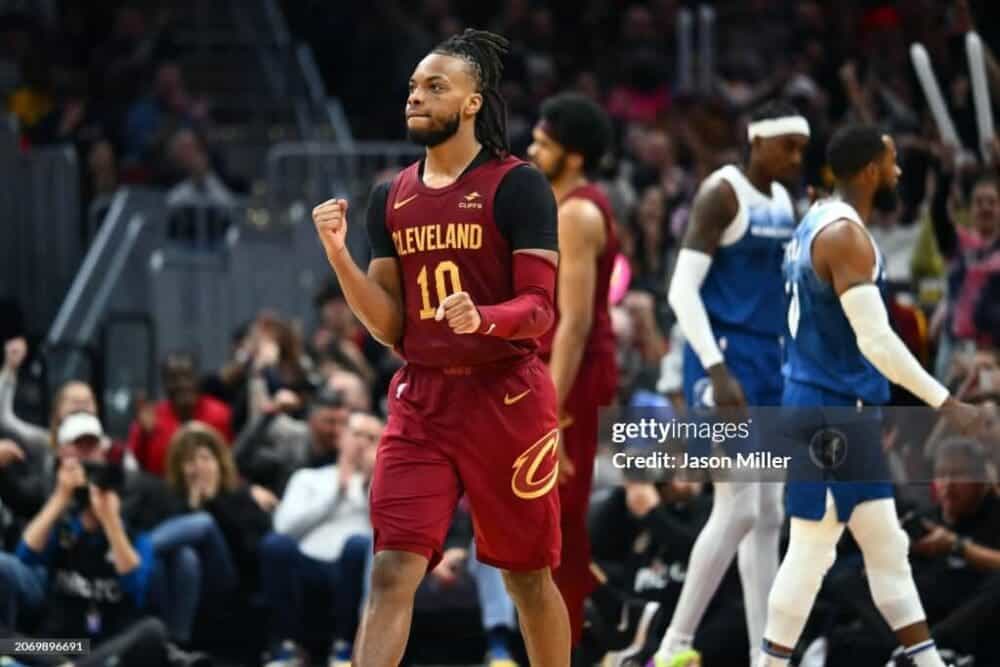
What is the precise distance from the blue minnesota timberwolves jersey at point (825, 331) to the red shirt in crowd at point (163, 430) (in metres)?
5.14

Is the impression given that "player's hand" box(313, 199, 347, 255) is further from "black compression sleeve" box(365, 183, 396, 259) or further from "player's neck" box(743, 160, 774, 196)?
"player's neck" box(743, 160, 774, 196)

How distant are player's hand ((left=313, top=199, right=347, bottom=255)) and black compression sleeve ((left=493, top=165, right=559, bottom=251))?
0.49 meters

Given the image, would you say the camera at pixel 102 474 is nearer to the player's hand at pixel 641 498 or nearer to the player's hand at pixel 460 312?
the player's hand at pixel 641 498

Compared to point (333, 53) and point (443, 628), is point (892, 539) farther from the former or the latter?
point (333, 53)

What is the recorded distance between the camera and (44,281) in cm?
1588

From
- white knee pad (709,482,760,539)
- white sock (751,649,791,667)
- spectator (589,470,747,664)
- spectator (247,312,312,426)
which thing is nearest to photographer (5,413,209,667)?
spectator (589,470,747,664)

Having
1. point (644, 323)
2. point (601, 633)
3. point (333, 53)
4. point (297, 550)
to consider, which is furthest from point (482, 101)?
point (333, 53)

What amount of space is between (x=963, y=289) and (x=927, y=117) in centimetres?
191

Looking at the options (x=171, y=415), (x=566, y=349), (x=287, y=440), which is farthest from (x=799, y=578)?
(x=171, y=415)

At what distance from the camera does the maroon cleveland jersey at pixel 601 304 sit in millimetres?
8430

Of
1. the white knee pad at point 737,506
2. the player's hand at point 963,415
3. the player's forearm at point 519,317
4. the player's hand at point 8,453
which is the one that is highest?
the player's forearm at point 519,317

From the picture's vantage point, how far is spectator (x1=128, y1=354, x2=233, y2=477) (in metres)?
12.1

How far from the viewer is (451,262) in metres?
6.55

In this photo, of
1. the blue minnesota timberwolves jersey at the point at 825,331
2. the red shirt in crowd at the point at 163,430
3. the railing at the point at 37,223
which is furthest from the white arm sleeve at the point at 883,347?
the railing at the point at 37,223
